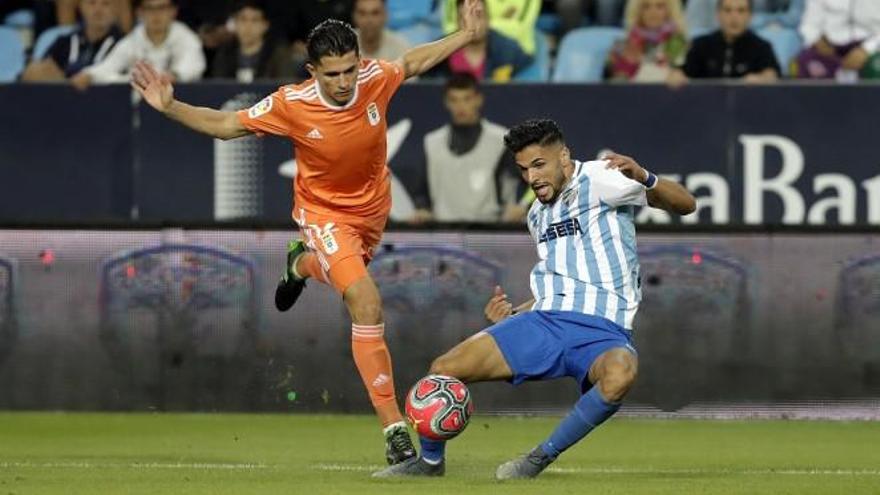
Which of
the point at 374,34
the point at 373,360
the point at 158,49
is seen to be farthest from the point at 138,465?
the point at 158,49

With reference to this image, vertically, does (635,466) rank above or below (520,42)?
below

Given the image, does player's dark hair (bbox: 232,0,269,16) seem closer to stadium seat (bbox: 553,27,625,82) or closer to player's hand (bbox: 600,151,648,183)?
stadium seat (bbox: 553,27,625,82)

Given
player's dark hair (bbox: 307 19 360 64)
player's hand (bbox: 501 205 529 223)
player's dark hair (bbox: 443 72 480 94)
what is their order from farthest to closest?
player's dark hair (bbox: 443 72 480 94), player's hand (bbox: 501 205 529 223), player's dark hair (bbox: 307 19 360 64)

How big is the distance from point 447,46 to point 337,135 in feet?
2.43

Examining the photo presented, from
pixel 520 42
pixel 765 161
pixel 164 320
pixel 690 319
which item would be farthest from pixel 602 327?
pixel 520 42

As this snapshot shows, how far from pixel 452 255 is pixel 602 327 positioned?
179 inches

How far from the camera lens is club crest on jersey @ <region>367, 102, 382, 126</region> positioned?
33.2 feet

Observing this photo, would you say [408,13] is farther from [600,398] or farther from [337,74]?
[600,398]

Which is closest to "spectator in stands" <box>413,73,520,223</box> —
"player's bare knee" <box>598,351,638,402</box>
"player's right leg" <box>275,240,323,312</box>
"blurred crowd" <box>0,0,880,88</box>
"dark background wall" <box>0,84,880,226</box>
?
"dark background wall" <box>0,84,880,226</box>

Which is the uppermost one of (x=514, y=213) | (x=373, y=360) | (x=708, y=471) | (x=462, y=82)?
(x=462, y=82)

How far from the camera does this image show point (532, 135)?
8789mm

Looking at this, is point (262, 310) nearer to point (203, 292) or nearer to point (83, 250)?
point (203, 292)

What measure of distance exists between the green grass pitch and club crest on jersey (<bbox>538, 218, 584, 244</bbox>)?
1.10 m

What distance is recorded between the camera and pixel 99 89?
50.3 ft
